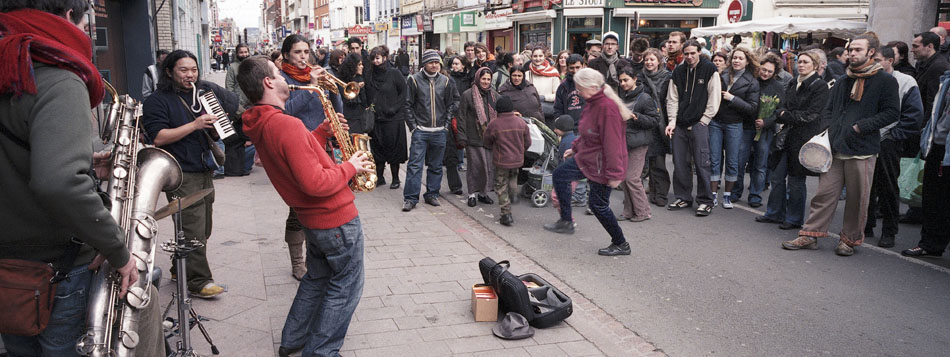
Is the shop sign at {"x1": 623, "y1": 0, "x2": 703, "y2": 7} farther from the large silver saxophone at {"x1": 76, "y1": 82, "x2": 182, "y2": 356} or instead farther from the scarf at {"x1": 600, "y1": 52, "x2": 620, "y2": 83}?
the large silver saxophone at {"x1": 76, "y1": 82, "x2": 182, "y2": 356}

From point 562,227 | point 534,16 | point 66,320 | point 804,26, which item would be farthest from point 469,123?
point 534,16

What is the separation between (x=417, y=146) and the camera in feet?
28.9

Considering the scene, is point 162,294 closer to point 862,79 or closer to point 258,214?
point 258,214

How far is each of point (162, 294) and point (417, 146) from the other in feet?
13.5

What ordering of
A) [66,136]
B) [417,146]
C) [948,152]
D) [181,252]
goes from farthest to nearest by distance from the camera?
1. [417,146]
2. [948,152]
3. [181,252]
4. [66,136]

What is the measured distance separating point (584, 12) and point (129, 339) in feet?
96.9

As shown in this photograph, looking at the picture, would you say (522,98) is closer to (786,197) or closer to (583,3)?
(786,197)

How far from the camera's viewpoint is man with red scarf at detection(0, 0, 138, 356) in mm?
2166

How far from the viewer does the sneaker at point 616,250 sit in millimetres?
6660

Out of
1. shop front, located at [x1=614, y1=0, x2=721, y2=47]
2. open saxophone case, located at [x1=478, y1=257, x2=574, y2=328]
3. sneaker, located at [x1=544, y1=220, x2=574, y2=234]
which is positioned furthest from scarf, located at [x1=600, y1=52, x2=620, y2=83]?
shop front, located at [x1=614, y1=0, x2=721, y2=47]

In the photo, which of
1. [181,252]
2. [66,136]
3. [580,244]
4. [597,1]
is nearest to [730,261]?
[580,244]

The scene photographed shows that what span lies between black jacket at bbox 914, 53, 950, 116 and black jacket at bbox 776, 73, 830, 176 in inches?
51.3

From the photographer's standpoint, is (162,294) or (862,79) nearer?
(162,294)

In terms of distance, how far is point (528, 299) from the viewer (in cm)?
475
